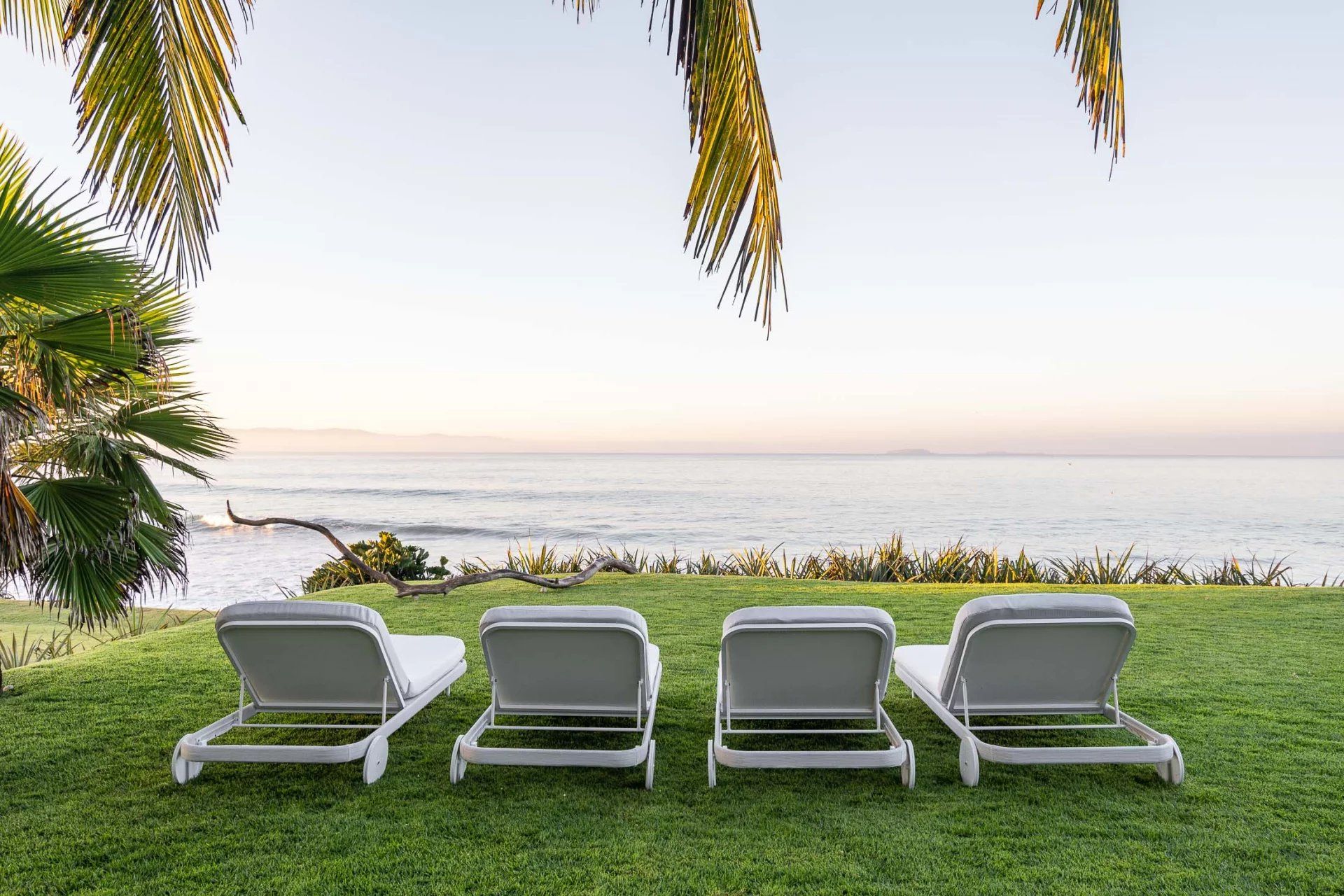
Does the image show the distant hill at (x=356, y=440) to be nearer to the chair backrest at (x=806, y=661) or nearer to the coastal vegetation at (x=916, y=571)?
the coastal vegetation at (x=916, y=571)

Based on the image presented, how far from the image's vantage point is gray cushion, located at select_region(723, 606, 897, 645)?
2938mm

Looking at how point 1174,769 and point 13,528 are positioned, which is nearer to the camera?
point 1174,769

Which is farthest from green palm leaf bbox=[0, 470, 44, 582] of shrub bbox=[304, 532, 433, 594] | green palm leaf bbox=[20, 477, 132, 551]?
shrub bbox=[304, 532, 433, 594]

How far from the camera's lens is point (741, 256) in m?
2.06

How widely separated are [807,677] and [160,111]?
3.31 m

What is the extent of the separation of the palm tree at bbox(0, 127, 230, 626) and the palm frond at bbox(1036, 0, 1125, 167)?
3795 millimetres

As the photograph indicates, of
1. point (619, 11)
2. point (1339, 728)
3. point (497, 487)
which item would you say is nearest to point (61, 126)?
point (619, 11)

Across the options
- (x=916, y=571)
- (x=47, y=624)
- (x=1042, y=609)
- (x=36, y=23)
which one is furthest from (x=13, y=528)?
(x=916, y=571)

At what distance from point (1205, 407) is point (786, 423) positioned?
607 inches

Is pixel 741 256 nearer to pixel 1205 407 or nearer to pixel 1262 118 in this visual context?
pixel 1262 118

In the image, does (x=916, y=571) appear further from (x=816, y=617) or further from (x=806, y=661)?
(x=816, y=617)

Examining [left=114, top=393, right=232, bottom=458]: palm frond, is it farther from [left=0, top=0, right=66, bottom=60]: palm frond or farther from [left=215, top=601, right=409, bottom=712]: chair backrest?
[left=0, top=0, right=66, bottom=60]: palm frond

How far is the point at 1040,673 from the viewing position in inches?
124

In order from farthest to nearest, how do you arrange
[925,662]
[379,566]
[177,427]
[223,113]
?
[379,566] → [177,427] → [925,662] → [223,113]
